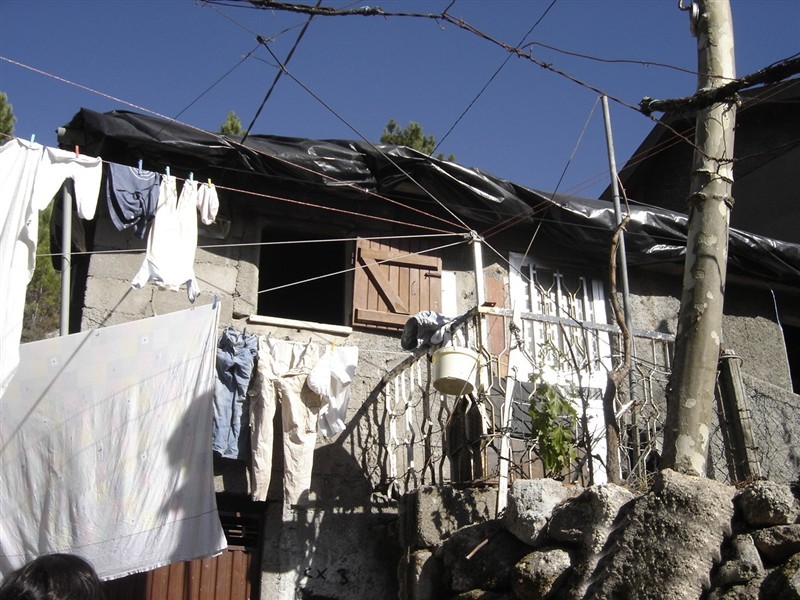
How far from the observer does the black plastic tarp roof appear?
8406 millimetres

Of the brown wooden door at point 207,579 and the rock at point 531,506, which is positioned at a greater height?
the rock at point 531,506

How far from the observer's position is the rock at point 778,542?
14.0 feet

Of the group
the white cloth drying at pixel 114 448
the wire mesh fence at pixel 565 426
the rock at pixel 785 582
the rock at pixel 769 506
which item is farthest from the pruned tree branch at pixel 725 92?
the white cloth drying at pixel 114 448

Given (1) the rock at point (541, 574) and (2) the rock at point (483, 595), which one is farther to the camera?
(2) the rock at point (483, 595)

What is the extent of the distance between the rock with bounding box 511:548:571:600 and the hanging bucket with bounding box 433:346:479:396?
211 centimetres

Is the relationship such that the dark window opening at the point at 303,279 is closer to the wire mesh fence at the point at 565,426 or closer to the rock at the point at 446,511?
the wire mesh fence at the point at 565,426

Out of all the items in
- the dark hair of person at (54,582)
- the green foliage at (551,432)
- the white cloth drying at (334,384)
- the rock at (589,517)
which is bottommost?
the dark hair of person at (54,582)

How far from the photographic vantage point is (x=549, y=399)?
6.74 meters

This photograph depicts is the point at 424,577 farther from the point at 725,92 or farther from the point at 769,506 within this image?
the point at 725,92

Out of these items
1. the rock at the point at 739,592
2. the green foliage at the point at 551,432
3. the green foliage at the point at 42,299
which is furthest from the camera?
the green foliage at the point at 42,299

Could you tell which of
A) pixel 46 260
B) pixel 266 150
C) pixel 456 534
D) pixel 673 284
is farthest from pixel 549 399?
pixel 46 260

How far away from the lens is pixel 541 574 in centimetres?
503

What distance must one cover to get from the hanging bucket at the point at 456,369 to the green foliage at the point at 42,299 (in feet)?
35.2

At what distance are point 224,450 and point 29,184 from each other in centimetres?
252
